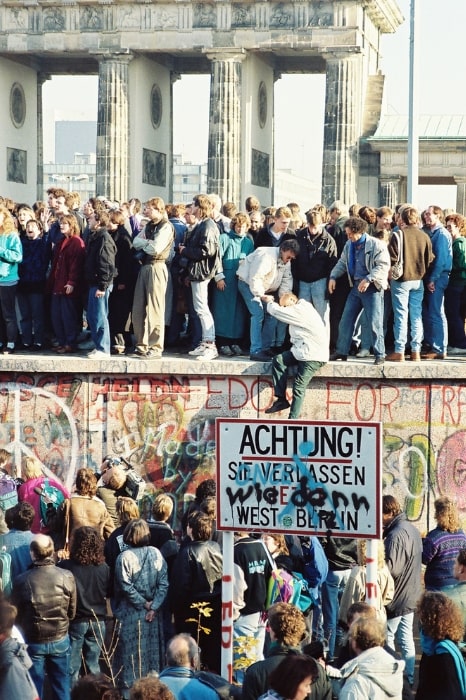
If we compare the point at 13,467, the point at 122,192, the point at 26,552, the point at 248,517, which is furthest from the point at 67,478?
the point at 122,192

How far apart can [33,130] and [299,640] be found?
51.5 m

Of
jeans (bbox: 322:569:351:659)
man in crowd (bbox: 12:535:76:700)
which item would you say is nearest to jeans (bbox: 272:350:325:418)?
jeans (bbox: 322:569:351:659)

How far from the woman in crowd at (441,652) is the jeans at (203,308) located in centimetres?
842

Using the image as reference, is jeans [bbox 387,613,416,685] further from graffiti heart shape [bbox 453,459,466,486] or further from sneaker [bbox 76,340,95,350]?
sneaker [bbox 76,340,95,350]

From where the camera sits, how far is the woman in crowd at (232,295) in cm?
1680

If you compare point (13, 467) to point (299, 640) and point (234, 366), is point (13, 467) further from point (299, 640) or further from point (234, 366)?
point (299, 640)

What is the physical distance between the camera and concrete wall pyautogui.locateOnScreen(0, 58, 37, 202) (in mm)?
55531

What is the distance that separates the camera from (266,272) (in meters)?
16.2

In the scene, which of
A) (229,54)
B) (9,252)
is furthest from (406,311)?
(229,54)

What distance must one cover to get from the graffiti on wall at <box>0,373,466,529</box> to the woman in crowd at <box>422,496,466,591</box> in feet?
13.5

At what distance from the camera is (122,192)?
5394cm

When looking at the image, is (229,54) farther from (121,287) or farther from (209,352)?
(209,352)

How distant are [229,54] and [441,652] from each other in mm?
46509

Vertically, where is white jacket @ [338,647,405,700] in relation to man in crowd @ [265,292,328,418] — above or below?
below
